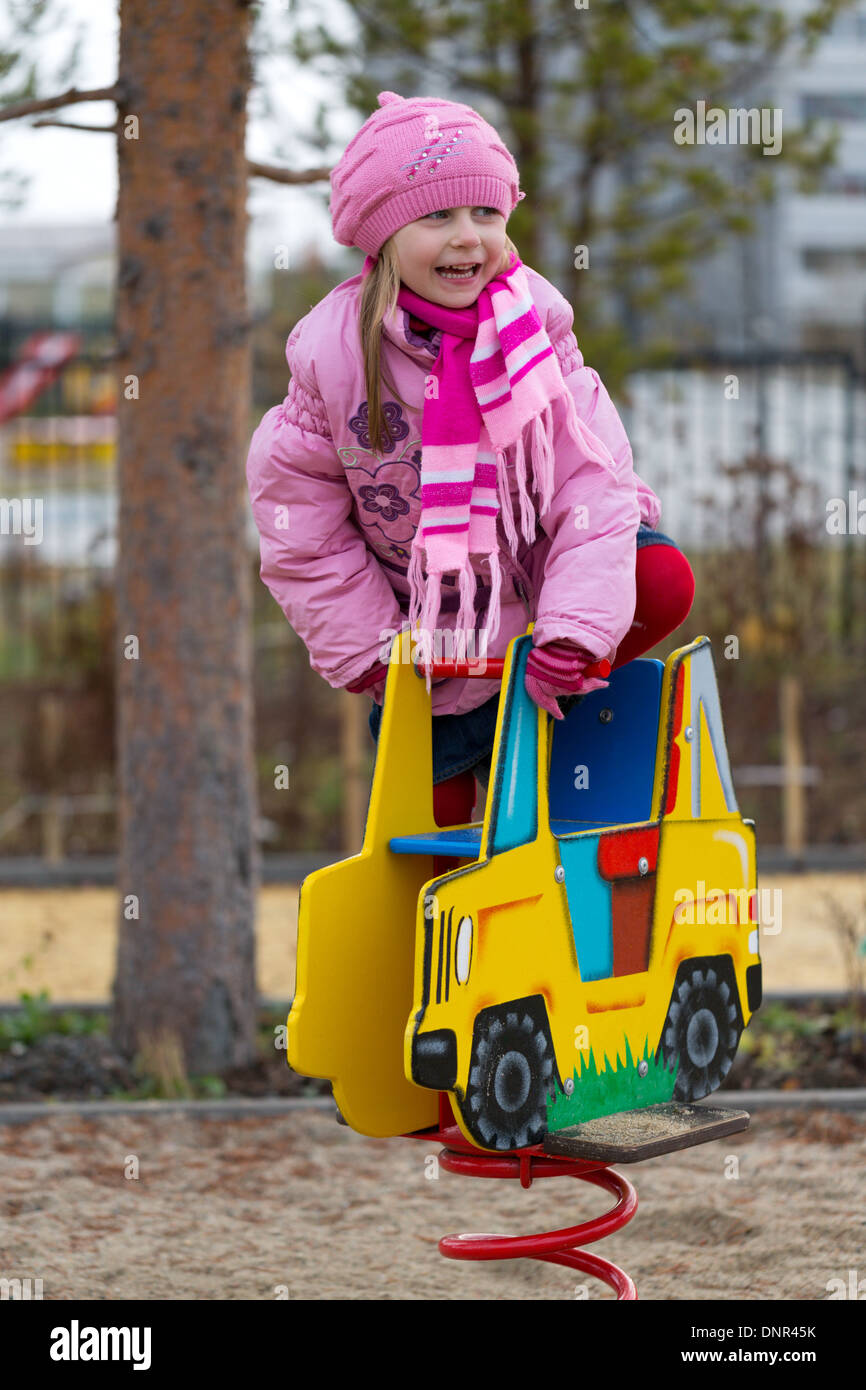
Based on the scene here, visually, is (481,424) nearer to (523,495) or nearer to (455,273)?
(523,495)

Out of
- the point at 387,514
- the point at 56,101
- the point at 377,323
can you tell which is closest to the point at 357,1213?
the point at 387,514

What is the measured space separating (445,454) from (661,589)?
0.45 m

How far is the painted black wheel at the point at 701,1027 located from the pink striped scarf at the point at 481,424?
0.72m

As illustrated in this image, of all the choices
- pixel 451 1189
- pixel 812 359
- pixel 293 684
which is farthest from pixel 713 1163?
pixel 812 359

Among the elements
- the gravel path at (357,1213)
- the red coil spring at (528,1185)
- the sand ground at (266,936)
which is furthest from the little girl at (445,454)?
the sand ground at (266,936)

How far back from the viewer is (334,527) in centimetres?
243

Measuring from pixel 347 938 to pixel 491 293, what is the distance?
98cm

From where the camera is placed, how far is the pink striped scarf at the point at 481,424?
226cm

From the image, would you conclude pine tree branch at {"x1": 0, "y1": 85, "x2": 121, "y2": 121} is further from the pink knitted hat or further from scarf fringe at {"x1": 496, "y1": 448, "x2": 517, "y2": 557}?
scarf fringe at {"x1": 496, "y1": 448, "x2": 517, "y2": 557}

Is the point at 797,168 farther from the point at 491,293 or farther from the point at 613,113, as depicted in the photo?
the point at 491,293

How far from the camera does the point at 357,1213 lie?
3553mm

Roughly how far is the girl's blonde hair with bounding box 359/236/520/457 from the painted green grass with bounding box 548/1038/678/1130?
1.00 meters

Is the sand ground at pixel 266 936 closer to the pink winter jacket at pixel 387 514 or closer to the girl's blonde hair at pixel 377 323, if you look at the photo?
the pink winter jacket at pixel 387 514

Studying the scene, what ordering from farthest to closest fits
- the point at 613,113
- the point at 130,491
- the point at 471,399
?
1. the point at 613,113
2. the point at 130,491
3. the point at 471,399
